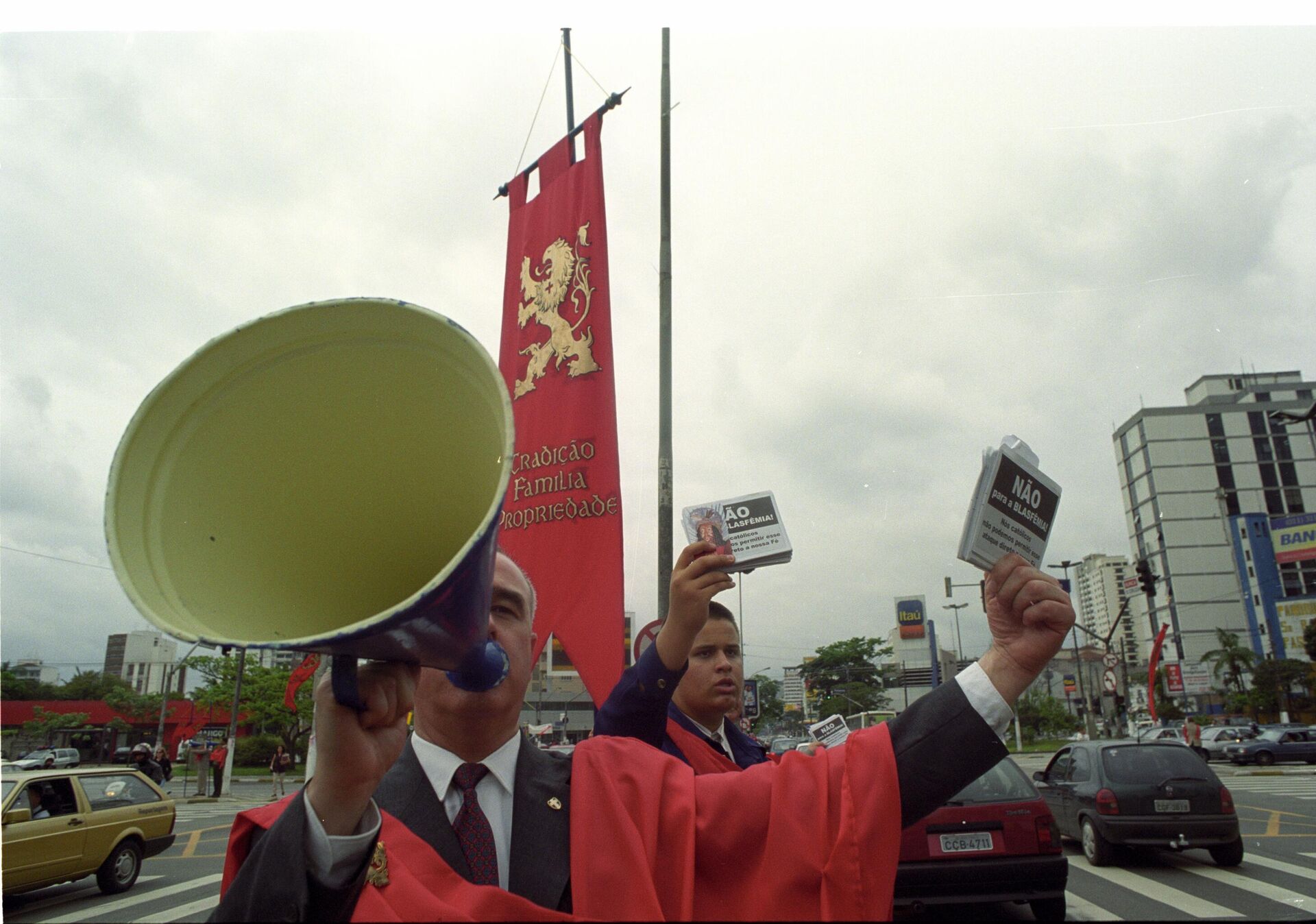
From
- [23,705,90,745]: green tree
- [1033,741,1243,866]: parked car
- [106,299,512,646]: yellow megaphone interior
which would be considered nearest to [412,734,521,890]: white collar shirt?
[106,299,512,646]: yellow megaphone interior

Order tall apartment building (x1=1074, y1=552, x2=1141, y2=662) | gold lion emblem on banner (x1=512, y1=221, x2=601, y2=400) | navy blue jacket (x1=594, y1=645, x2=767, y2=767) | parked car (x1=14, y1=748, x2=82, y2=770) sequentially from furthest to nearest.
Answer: tall apartment building (x1=1074, y1=552, x2=1141, y2=662), parked car (x1=14, y1=748, x2=82, y2=770), gold lion emblem on banner (x1=512, y1=221, x2=601, y2=400), navy blue jacket (x1=594, y1=645, x2=767, y2=767)

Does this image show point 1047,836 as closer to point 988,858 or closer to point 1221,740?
point 988,858

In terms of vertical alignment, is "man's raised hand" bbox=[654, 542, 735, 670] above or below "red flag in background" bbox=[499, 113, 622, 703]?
below

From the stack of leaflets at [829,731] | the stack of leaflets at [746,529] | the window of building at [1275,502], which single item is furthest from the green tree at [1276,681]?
the stack of leaflets at [746,529]

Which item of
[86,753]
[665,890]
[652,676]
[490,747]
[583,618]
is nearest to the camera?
[665,890]

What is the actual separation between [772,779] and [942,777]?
29 centimetres

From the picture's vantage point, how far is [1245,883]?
6.98m

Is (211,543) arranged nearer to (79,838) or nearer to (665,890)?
(665,890)

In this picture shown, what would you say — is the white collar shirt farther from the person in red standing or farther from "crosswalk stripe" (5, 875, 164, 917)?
the person in red standing

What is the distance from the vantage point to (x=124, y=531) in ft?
3.21

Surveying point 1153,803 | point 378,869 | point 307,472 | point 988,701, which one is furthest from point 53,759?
point 988,701

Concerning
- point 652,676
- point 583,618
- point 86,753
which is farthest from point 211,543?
point 86,753

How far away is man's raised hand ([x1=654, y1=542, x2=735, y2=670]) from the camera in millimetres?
1937

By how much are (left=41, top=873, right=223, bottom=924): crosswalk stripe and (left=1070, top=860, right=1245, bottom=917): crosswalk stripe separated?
7.54 meters
